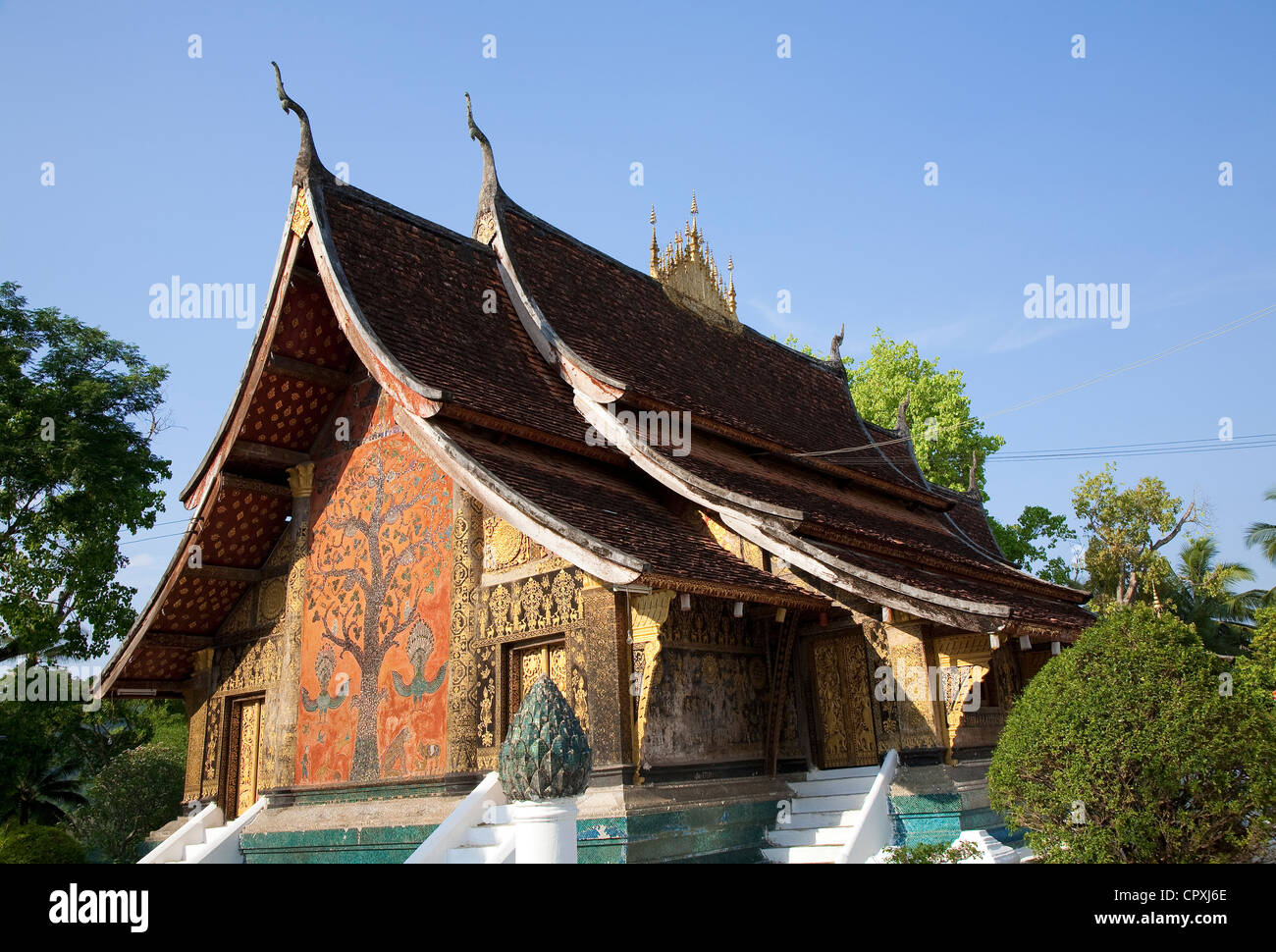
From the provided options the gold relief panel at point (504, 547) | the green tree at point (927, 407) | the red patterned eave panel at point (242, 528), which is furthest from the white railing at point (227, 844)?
the green tree at point (927, 407)

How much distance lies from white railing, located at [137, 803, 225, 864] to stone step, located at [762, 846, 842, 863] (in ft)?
21.5

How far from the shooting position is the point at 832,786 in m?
10.3

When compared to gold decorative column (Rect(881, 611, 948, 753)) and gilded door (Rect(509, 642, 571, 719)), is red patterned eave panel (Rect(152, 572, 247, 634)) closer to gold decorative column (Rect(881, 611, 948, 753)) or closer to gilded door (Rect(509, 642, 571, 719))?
gilded door (Rect(509, 642, 571, 719))

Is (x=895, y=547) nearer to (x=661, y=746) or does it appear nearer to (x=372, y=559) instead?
(x=661, y=746)

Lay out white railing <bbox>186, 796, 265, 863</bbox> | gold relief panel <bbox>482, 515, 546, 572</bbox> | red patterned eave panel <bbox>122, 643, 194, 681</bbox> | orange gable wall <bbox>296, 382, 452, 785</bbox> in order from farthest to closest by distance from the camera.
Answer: red patterned eave panel <bbox>122, 643, 194, 681</bbox>, white railing <bbox>186, 796, 265, 863</bbox>, orange gable wall <bbox>296, 382, 452, 785</bbox>, gold relief panel <bbox>482, 515, 546, 572</bbox>

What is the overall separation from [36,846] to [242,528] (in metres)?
7.27

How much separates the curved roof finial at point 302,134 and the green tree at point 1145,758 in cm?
898

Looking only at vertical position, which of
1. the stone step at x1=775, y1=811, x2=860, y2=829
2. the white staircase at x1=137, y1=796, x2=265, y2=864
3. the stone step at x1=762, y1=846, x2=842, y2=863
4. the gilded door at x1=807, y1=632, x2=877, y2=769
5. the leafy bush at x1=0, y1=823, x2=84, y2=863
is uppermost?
the gilded door at x1=807, y1=632, x2=877, y2=769

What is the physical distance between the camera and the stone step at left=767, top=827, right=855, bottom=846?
945 centimetres

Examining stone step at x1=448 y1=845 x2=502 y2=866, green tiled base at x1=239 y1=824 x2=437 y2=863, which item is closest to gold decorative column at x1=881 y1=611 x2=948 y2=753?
stone step at x1=448 y1=845 x2=502 y2=866

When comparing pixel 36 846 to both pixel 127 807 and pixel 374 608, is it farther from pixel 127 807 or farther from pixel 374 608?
pixel 374 608

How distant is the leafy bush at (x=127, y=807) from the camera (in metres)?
22.1

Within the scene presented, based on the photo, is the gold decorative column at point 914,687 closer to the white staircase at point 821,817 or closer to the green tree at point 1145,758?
the white staircase at point 821,817

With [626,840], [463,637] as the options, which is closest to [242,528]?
[463,637]
